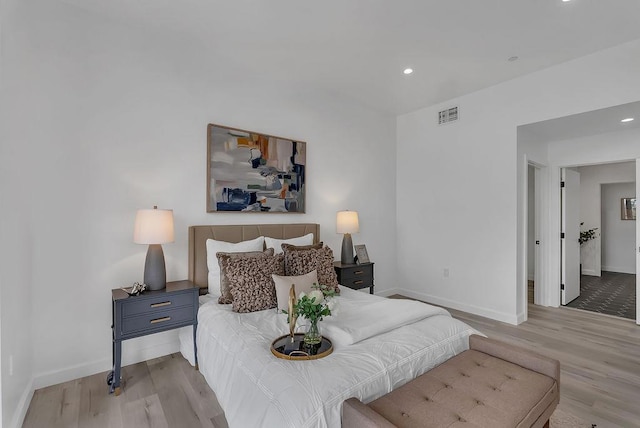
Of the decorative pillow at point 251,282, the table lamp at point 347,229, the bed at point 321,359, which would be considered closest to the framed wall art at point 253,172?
the table lamp at point 347,229

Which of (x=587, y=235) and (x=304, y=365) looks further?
(x=587, y=235)

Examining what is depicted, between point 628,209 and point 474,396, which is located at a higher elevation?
point 628,209

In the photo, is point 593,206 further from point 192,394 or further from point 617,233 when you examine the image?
point 192,394

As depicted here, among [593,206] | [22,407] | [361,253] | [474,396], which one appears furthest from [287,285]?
[593,206]

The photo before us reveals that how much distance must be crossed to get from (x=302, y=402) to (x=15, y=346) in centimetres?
195

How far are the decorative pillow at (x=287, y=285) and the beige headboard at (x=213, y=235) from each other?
87cm

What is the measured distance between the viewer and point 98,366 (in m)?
2.60

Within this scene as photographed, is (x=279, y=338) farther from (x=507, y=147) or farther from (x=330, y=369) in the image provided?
(x=507, y=147)

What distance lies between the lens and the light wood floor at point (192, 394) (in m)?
2.05

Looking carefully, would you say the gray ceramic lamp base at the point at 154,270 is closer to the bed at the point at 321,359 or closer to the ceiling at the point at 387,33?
the bed at the point at 321,359

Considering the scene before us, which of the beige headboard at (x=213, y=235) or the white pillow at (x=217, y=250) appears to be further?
the beige headboard at (x=213, y=235)

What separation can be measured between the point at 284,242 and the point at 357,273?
44.6 inches

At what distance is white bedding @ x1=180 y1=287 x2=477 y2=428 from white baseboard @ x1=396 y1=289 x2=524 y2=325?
6.83 ft

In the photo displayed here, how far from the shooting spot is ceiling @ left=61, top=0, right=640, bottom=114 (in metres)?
2.49
